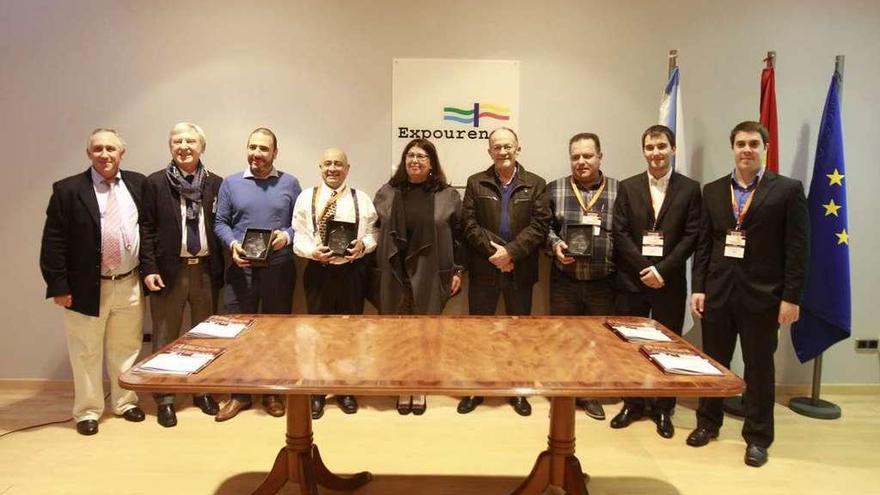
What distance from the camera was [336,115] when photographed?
393 centimetres

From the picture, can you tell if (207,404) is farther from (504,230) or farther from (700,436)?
(700,436)

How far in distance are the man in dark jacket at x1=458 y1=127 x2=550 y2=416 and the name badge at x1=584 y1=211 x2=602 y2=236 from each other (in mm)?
240

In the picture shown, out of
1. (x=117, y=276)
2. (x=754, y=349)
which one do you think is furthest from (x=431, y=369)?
(x=117, y=276)

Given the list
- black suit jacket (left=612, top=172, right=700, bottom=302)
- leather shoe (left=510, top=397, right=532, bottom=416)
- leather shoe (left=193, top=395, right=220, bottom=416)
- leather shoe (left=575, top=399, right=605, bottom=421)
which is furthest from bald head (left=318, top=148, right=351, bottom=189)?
leather shoe (left=575, top=399, right=605, bottom=421)

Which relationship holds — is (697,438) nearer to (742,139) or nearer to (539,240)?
(539,240)

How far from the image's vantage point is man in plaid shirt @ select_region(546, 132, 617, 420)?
3.41 m

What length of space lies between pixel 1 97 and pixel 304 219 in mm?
2317

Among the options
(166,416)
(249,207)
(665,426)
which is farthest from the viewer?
(249,207)

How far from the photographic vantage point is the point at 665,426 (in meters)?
3.25

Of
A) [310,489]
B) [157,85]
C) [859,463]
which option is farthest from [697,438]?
[157,85]

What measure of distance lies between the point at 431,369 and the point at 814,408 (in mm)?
3085

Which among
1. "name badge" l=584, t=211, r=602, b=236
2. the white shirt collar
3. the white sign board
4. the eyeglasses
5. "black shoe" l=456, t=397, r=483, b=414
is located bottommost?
"black shoe" l=456, t=397, r=483, b=414

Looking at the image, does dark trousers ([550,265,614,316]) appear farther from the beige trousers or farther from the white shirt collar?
the beige trousers

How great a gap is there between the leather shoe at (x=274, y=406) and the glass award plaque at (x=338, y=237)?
1.02 metres
